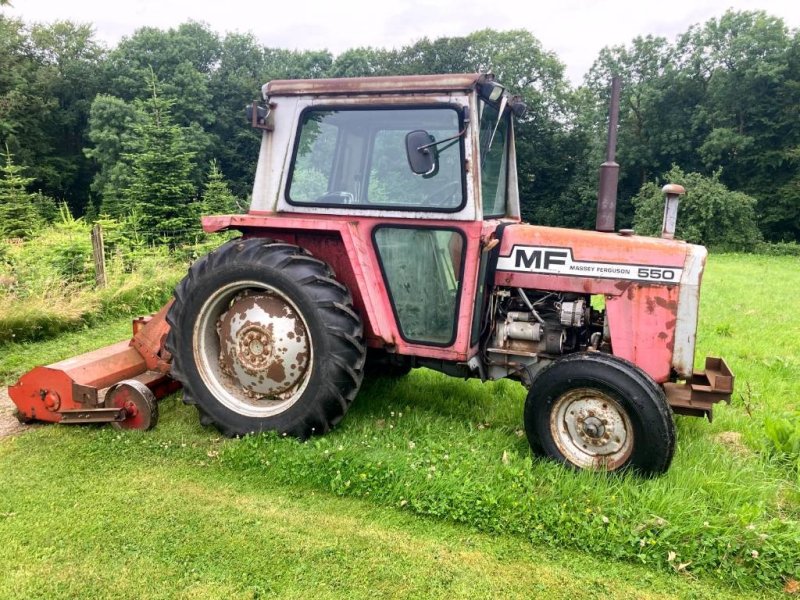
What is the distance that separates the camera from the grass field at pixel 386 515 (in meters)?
2.51

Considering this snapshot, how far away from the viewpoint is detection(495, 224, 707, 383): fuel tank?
10.6ft

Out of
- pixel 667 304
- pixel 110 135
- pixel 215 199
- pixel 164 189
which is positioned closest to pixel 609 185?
pixel 667 304

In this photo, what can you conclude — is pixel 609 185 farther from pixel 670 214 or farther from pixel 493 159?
pixel 493 159

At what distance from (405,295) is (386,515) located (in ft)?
4.42

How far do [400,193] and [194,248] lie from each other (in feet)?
31.3

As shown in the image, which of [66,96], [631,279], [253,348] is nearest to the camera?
[631,279]

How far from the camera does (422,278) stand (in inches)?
141

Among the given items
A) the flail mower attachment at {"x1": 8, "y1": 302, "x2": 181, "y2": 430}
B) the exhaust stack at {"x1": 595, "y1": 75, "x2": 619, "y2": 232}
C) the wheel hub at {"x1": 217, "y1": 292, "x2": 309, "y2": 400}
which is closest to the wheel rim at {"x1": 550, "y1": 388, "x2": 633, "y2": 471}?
the exhaust stack at {"x1": 595, "y1": 75, "x2": 619, "y2": 232}

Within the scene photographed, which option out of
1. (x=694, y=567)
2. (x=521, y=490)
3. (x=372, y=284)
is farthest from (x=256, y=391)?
(x=694, y=567)

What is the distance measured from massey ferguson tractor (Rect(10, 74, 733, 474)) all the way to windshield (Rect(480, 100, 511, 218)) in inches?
1.0

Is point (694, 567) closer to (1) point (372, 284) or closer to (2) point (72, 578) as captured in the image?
(1) point (372, 284)

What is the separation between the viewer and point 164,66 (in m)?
34.4

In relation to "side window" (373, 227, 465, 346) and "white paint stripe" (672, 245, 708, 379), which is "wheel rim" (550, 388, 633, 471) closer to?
"white paint stripe" (672, 245, 708, 379)

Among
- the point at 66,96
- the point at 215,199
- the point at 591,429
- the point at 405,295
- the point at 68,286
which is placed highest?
the point at 66,96
